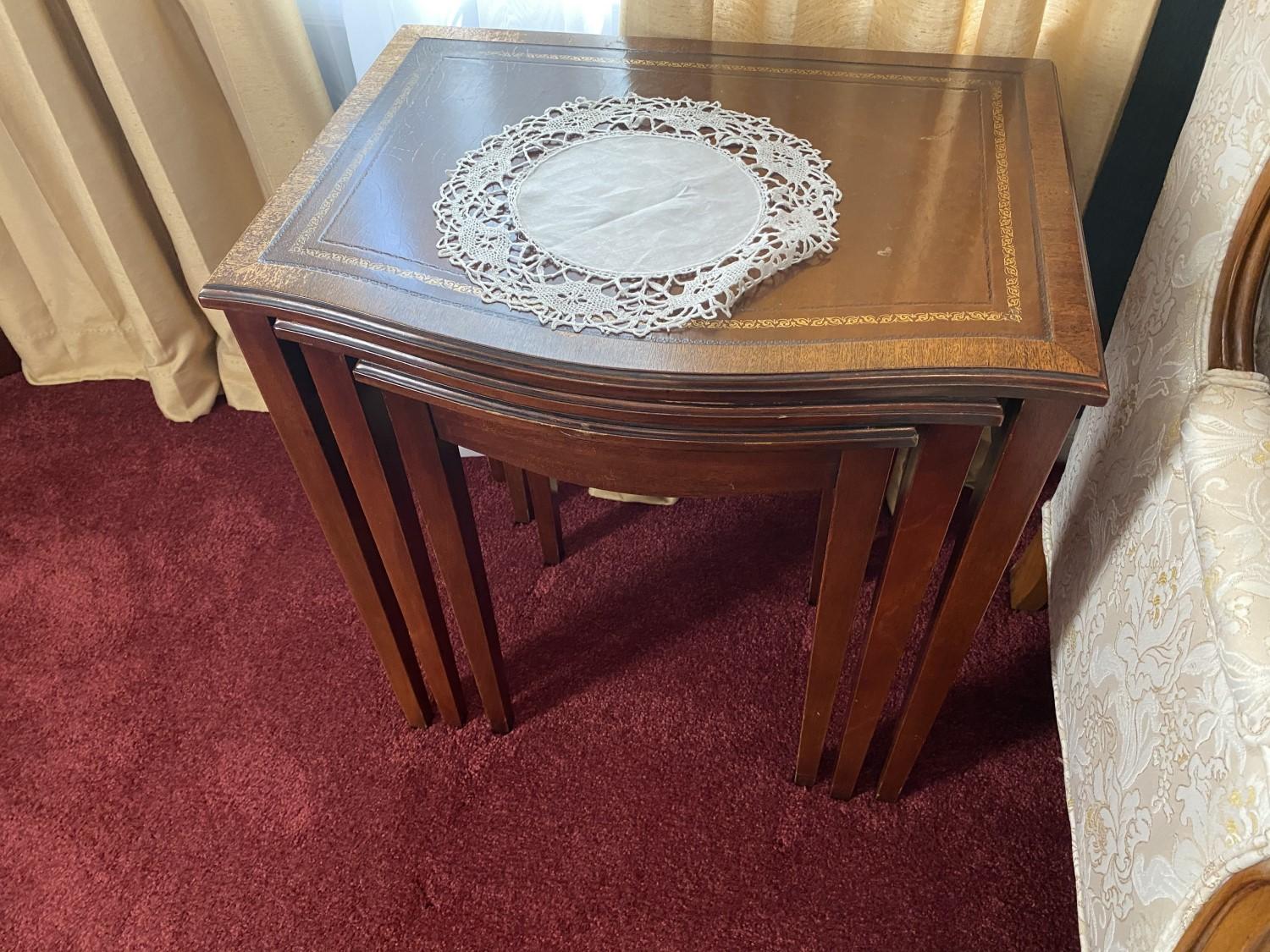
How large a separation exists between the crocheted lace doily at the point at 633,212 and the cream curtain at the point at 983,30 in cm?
22

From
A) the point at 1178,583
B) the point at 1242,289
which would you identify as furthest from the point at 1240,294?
the point at 1178,583

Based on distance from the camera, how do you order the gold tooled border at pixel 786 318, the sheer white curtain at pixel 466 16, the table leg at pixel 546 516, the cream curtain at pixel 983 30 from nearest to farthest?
the gold tooled border at pixel 786 318 < the cream curtain at pixel 983 30 < the sheer white curtain at pixel 466 16 < the table leg at pixel 546 516

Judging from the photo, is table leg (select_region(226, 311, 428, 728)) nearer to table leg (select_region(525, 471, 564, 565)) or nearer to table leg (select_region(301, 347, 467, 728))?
table leg (select_region(301, 347, 467, 728))

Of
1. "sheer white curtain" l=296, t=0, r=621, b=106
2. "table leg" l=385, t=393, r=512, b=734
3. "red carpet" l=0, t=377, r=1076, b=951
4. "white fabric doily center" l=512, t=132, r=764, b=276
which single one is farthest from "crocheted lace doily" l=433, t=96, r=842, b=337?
"red carpet" l=0, t=377, r=1076, b=951

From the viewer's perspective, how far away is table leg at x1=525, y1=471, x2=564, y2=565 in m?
1.28

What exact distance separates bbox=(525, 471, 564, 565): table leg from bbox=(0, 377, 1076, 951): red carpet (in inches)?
1.2

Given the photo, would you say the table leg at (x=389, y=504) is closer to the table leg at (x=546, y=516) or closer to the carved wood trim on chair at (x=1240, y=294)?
the table leg at (x=546, y=516)

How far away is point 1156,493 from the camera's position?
0.79 m

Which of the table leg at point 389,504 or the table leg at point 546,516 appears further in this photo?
the table leg at point 546,516

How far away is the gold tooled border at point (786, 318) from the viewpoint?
2.24 feet

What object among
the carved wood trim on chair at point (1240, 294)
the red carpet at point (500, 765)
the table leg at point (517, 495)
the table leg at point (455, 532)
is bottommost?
the red carpet at point (500, 765)

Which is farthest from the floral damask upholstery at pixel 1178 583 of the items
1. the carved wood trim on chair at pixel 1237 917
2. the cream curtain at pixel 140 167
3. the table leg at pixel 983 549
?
the cream curtain at pixel 140 167

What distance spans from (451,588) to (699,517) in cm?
55

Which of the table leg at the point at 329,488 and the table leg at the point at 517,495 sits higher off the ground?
the table leg at the point at 329,488
